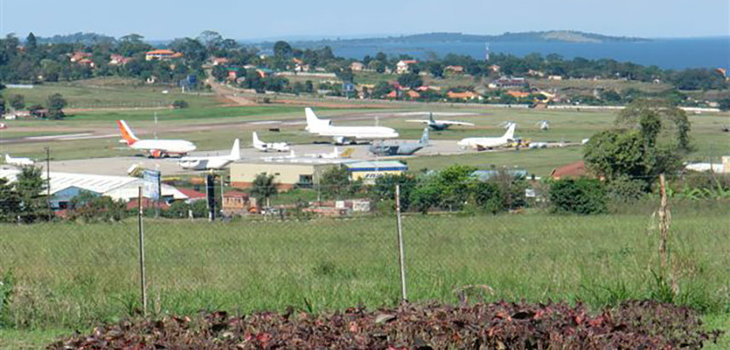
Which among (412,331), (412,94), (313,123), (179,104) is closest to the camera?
(412,331)

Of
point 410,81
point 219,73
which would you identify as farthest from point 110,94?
point 410,81

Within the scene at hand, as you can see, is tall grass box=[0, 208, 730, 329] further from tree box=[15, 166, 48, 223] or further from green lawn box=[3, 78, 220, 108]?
green lawn box=[3, 78, 220, 108]

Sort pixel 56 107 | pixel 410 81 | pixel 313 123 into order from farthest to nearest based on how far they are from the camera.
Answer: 1. pixel 410 81
2. pixel 56 107
3. pixel 313 123

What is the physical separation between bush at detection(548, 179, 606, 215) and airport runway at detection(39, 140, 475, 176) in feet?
90.8

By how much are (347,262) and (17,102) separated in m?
84.8

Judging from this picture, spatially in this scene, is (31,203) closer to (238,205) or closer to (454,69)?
(238,205)

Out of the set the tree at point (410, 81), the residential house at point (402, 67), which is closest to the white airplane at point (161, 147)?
the tree at point (410, 81)

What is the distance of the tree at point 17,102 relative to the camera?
89.9 meters

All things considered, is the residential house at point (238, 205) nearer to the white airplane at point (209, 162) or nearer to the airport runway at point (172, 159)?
the airport runway at point (172, 159)

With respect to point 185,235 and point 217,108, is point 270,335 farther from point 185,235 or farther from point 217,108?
point 217,108

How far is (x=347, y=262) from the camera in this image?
11180 mm

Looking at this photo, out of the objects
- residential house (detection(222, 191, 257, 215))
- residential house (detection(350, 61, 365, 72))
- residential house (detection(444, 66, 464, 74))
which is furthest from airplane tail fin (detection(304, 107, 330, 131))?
residential house (detection(350, 61, 365, 72))

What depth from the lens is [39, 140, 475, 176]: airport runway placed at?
45688mm

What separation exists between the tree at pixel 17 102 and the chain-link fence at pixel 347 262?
3088 inches
